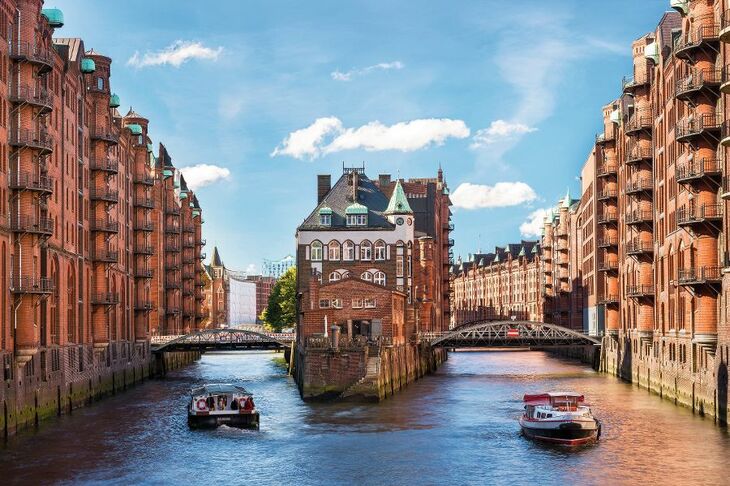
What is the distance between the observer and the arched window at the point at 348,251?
395 ft

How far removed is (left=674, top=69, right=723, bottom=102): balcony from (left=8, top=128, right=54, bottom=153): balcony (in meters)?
37.6

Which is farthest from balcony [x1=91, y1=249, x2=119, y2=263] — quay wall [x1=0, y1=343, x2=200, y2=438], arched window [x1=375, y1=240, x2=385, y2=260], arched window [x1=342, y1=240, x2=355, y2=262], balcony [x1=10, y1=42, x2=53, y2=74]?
arched window [x1=375, y1=240, x2=385, y2=260]

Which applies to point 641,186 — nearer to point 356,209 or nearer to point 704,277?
point 704,277

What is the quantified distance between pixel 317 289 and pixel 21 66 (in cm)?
4242

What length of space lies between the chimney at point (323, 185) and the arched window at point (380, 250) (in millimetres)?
17654

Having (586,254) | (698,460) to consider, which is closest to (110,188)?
(698,460)

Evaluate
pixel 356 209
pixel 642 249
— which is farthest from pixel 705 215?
pixel 356 209

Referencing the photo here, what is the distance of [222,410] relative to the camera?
2746 inches

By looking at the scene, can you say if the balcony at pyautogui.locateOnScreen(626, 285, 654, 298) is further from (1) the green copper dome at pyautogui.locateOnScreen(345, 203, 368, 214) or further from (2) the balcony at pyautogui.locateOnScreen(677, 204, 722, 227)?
(1) the green copper dome at pyautogui.locateOnScreen(345, 203, 368, 214)

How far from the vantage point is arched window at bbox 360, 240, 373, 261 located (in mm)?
120312

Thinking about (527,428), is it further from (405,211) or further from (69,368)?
(405,211)

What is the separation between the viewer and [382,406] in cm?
8062

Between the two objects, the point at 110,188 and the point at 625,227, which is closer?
the point at 110,188

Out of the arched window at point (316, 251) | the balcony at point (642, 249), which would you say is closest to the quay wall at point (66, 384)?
the arched window at point (316, 251)
